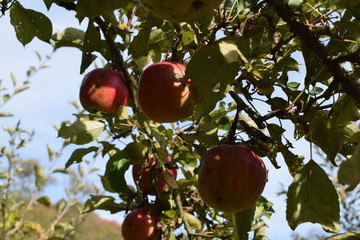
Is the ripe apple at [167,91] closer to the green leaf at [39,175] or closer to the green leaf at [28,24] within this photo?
the green leaf at [28,24]

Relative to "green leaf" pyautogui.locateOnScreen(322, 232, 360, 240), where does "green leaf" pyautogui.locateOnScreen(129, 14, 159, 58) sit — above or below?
above

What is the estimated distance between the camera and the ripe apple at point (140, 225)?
159 cm

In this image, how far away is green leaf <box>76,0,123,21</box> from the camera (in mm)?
874

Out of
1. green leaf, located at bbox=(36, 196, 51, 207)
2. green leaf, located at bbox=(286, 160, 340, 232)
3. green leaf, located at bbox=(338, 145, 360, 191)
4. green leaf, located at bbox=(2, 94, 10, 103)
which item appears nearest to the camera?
green leaf, located at bbox=(338, 145, 360, 191)

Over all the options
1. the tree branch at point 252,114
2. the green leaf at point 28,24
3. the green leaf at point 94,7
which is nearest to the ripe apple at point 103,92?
the green leaf at point 28,24

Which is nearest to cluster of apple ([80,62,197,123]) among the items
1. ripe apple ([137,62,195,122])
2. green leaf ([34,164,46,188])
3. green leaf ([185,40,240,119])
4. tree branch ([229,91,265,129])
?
ripe apple ([137,62,195,122])

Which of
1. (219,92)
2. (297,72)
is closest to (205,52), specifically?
(219,92)

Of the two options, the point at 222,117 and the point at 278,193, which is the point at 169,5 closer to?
the point at 222,117

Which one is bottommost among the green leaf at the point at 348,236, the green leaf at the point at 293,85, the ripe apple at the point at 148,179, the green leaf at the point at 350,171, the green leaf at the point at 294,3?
the green leaf at the point at 348,236

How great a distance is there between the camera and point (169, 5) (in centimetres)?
66

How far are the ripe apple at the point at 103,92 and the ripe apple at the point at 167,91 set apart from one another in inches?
15.4

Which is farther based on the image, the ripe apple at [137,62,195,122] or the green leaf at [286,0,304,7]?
the ripe apple at [137,62,195,122]

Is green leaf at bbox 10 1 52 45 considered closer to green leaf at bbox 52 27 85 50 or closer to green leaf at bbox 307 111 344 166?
green leaf at bbox 52 27 85 50

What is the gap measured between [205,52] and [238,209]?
0.42 metres
